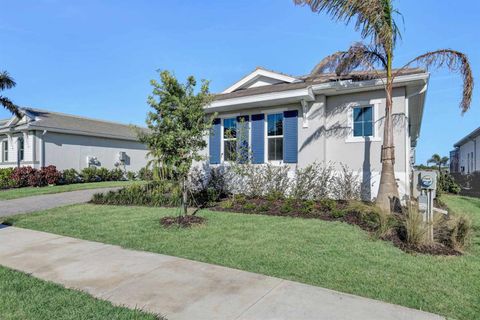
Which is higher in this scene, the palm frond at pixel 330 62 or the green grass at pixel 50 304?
the palm frond at pixel 330 62

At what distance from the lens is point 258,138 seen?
12.3 metres

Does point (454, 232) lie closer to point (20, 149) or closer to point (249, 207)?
point (249, 207)

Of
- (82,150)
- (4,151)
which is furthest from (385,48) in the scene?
(4,151)

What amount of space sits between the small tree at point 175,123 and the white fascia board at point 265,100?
3.88 meters

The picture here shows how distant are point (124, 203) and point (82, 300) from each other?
8254mm

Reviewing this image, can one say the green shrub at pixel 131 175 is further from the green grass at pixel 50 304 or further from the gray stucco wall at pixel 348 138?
the green grass at pixel 50 304

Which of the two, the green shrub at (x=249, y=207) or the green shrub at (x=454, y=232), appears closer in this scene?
the green shrub at (x=454, y=232)

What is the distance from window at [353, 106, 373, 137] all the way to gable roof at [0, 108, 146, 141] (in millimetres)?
12864

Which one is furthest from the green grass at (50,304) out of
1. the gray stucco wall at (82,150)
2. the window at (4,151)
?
the window at (4,151)

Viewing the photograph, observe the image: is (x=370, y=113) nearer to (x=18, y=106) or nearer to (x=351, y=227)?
(x=351, y=227)

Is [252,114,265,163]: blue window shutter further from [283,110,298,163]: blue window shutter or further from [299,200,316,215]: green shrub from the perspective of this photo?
[299,200,316,215]: green shrub

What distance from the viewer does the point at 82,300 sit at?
145 inches

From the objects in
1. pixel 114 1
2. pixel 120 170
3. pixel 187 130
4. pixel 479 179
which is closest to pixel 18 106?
pixel 120 170

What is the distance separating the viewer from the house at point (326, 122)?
33.6 ft
